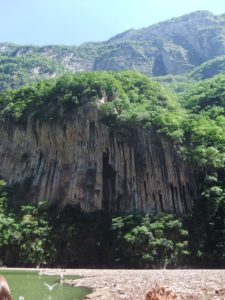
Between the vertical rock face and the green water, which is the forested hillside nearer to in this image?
the vertical rock face

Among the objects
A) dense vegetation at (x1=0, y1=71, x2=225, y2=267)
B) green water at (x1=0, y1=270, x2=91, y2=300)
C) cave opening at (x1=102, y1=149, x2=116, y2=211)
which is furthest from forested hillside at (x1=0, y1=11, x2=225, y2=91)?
green water at (x1=0, y1=270, x2=91, y2=300)

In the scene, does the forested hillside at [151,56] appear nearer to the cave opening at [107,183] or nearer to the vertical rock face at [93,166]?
the vertical rock face at [93,166]

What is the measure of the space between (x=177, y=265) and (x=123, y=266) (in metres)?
5.79

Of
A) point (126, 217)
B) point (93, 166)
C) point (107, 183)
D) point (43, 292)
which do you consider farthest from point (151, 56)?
point (43, 292)

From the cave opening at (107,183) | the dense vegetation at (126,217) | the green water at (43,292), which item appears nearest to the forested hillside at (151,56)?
the dense vegetation at (126,217)

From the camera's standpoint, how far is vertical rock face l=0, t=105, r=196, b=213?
5791cm

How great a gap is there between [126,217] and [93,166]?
11047 mm

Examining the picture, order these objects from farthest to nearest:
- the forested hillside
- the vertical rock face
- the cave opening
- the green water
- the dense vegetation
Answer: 1. the forested hillside
2. the cave opening
3. the vertical rock face
4. the dense vegetation
5. the green water

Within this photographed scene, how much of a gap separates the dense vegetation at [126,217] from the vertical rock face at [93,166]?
1.49m

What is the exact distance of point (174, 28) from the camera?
611ft

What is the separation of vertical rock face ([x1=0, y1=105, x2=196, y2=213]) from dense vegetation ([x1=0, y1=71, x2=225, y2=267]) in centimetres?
149

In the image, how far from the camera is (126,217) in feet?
181

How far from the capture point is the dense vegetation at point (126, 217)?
165 feet

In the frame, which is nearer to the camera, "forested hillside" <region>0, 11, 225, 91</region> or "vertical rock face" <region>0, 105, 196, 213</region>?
"vertical rock face" <region>0, 105, 196, 213</region>
